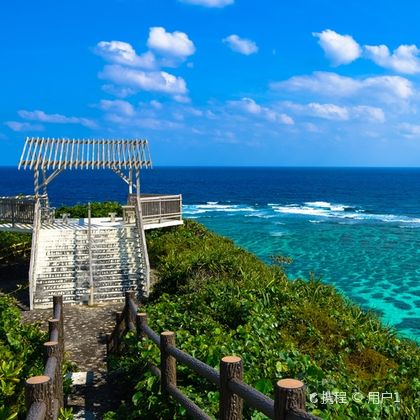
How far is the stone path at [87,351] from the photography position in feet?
22.5

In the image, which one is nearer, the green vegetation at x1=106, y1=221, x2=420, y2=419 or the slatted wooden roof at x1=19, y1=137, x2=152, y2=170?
the green vegetation at x1=106, y1=221, x2=420, y2=419

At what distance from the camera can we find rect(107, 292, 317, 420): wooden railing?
3066 millimetres

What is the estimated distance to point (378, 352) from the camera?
9219mm

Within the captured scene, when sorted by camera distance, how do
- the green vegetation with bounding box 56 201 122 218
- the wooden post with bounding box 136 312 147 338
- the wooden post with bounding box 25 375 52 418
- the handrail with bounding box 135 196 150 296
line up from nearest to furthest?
the wooden post with bounding box 25 375 52 418 → the wooden post with bounding box 136 312 147 338 → the handrail with bounding box 135 196 150 296 → the green vegetation with bounding box 56 201 122 218

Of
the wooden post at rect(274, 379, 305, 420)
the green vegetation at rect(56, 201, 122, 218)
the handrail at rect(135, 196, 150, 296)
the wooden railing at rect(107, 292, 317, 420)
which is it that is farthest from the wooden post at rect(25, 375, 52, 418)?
the green vegetation at rect(56, 201, 122, 218)

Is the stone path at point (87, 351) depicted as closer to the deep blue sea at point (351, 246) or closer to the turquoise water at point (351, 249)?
the deep blue sea at point (351, 246)

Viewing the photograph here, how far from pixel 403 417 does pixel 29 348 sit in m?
4.90

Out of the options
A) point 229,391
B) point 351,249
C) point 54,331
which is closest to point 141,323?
point 54,331

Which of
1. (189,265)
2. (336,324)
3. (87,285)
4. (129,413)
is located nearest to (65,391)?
(129,413)

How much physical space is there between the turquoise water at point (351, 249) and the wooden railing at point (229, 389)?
44.9 feet

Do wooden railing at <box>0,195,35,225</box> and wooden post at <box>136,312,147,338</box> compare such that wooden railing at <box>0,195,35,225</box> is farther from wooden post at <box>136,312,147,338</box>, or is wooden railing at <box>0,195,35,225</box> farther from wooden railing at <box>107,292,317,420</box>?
wooden railing at <box>107,292,317,420</box>

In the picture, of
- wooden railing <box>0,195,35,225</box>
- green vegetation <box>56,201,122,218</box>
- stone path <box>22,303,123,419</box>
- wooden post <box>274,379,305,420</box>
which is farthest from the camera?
green vegetation <box>56,201,122,218</box>

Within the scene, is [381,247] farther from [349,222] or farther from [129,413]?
[129,413]

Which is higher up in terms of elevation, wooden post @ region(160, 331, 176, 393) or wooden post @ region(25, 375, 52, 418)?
wooden post @ region(25, 375, 52, 418)
